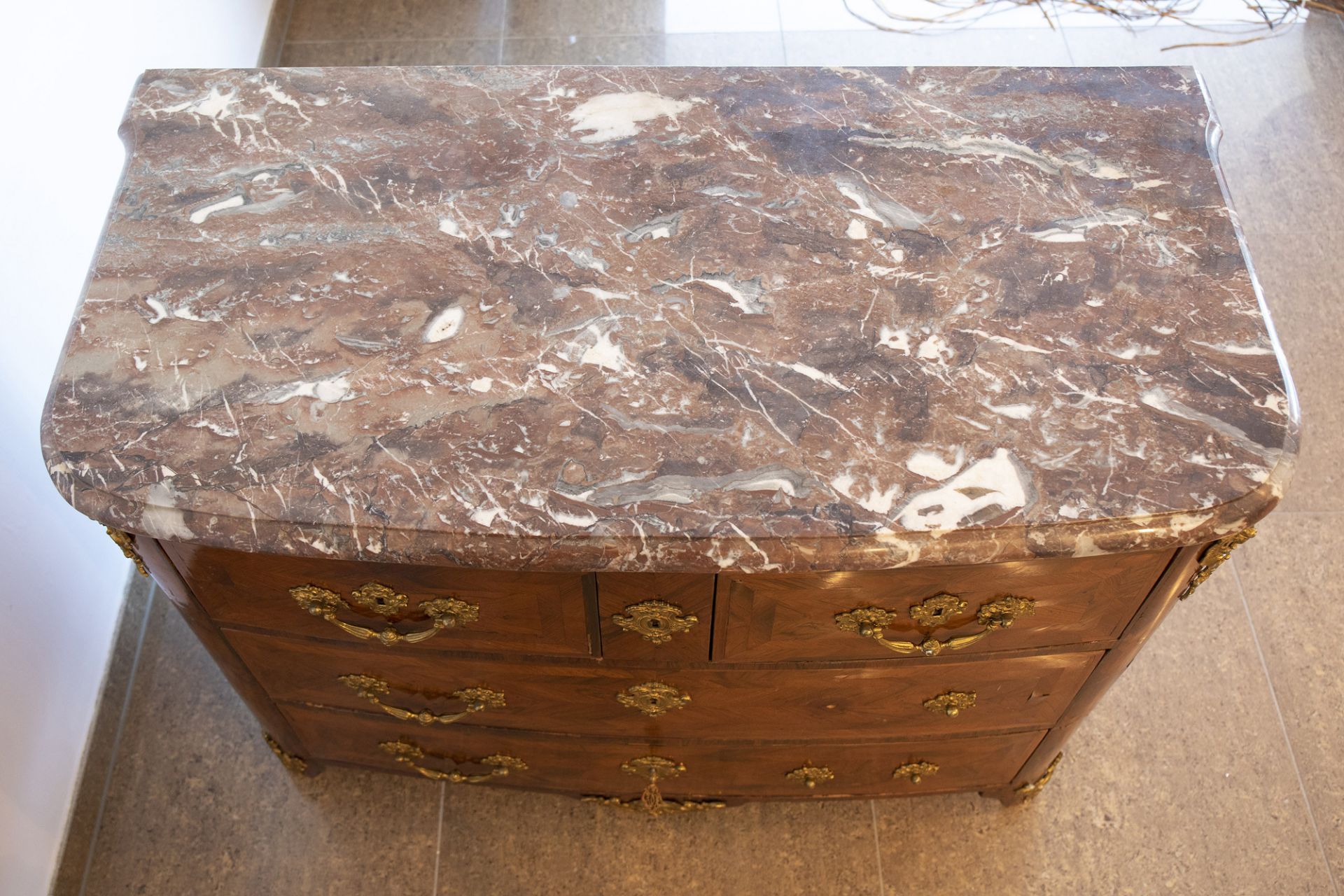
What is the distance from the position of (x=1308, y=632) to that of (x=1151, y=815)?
0.45m

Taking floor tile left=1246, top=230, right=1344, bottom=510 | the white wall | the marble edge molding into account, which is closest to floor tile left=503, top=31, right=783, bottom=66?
the white wall

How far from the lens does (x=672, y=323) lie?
1075mm

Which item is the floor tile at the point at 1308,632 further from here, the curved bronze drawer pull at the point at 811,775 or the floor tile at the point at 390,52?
the floor tile at the point at 390,52

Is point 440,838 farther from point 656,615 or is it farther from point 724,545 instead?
point 724,545

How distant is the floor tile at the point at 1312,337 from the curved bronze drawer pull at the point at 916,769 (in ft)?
2.96

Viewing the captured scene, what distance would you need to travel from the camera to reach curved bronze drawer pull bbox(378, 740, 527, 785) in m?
1.40

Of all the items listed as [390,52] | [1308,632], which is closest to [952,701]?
[1308,632]

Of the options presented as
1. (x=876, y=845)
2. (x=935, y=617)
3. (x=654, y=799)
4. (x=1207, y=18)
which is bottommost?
(x=876, y=845)

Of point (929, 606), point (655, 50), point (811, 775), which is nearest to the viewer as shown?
point (929, 606)

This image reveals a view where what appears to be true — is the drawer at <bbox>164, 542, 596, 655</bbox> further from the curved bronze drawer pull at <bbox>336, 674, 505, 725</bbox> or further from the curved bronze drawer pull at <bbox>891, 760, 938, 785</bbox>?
the curved bronze drawer pull at <bbox>891, 760, 938, 785</bbox>

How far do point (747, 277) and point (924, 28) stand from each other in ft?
5.64

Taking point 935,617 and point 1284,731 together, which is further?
point 1284,731

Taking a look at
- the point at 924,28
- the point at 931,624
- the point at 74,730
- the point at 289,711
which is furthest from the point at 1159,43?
the point at 74,730

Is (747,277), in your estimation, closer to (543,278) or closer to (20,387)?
(543,278)
